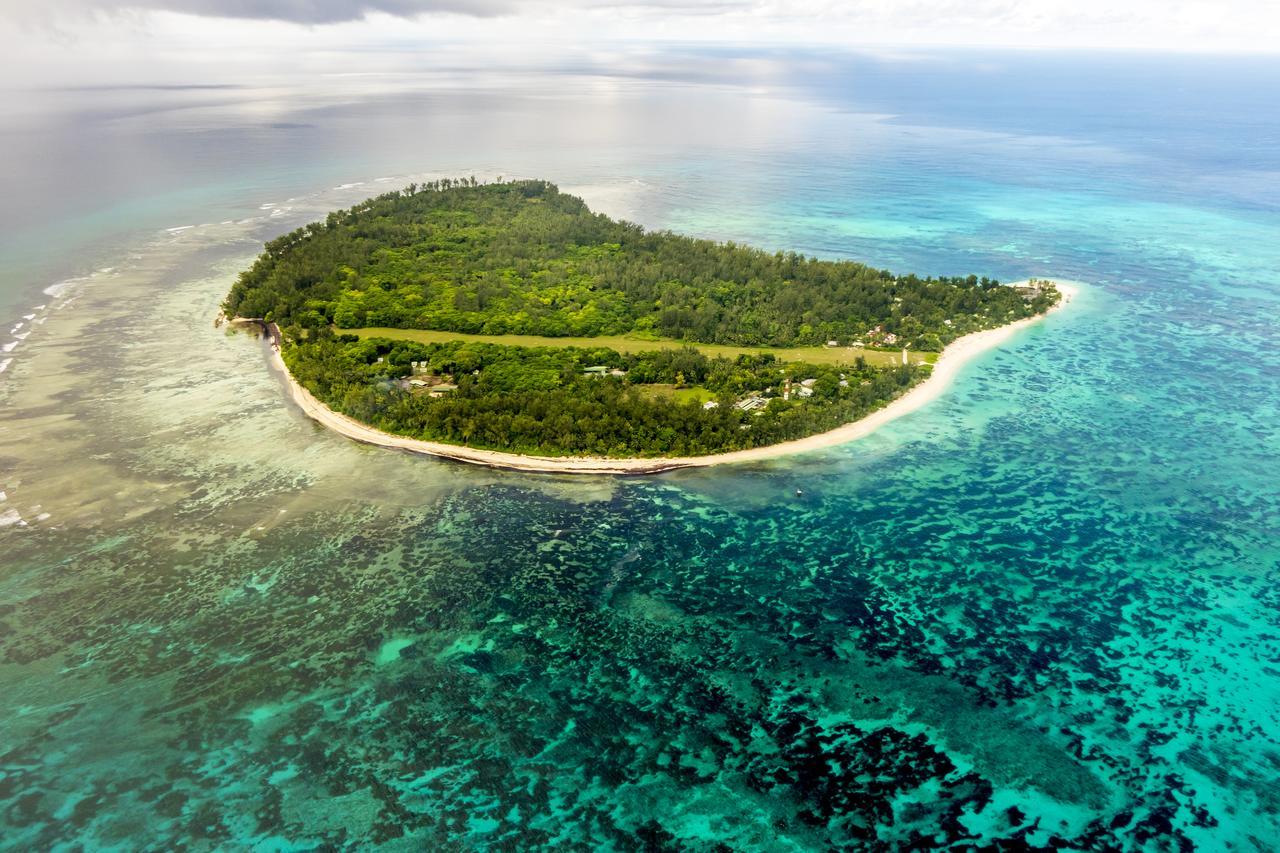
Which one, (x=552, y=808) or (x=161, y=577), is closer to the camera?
(x=552, y=808)

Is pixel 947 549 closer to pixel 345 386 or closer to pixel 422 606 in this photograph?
pixel 422 606

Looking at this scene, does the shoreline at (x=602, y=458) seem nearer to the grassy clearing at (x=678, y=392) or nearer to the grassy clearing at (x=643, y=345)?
the grassy clearing at (x=643, y=345)

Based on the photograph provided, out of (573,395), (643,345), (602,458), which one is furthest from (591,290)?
(602,458)

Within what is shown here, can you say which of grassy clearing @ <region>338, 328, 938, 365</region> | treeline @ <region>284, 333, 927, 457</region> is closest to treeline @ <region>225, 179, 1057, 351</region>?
grassy clearing @ <region>338, 328, 938, 365</region>

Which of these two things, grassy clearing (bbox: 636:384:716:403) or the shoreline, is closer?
the shoreline

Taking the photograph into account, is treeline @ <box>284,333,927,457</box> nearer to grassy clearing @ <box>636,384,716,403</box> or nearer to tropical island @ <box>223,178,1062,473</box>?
tropical island @ <box>223,178,1062,473</box>

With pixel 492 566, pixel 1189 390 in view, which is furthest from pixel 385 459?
pixel 1189 390

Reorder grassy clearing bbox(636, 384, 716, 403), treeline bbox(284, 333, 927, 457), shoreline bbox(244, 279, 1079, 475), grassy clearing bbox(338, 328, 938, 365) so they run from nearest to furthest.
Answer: shoreline bbox(244, 279, 1079, 475)
treeline bbox(284, 333, 927, 457)
grassy clearing bbox(636, 384, 716, 403)
grassy clearing bbox(338, 328, 938, 365)
